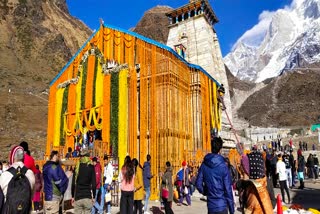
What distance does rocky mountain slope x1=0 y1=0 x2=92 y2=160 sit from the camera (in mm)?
46562

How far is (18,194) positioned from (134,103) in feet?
41.0

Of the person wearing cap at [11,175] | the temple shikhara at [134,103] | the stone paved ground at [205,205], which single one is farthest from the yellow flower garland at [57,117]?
the person wearing cap at [11,175]

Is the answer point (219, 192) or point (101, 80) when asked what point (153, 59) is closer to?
point (101, 80)

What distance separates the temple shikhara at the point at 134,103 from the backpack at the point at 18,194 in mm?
10770

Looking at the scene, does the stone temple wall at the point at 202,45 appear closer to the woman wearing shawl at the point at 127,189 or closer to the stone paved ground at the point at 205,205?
the stone paved ground at the point at 205,205

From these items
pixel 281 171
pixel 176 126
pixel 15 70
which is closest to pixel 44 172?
pixel 281 171

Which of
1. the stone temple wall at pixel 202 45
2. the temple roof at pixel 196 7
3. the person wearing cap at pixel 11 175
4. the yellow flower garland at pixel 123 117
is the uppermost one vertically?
the temple roof at pixel 196 7

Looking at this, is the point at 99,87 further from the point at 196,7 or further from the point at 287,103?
the point at 287,103

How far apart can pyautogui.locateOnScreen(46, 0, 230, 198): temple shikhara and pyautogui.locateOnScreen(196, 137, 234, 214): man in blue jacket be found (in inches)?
390

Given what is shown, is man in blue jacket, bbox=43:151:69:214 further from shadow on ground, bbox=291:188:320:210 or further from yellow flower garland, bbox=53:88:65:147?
yellow flower garland, bbox=53:88:65:147

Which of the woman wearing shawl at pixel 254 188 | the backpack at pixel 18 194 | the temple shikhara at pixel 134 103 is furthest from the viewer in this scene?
the temple shikhara at pixel 134 103

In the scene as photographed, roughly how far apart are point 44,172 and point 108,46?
13.3 meters

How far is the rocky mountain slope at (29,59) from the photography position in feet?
153

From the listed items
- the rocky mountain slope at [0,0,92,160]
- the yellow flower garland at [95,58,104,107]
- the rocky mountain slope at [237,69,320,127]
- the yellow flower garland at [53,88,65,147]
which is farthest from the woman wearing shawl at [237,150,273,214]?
the rocky mountain slope at [237,69,320,127]
